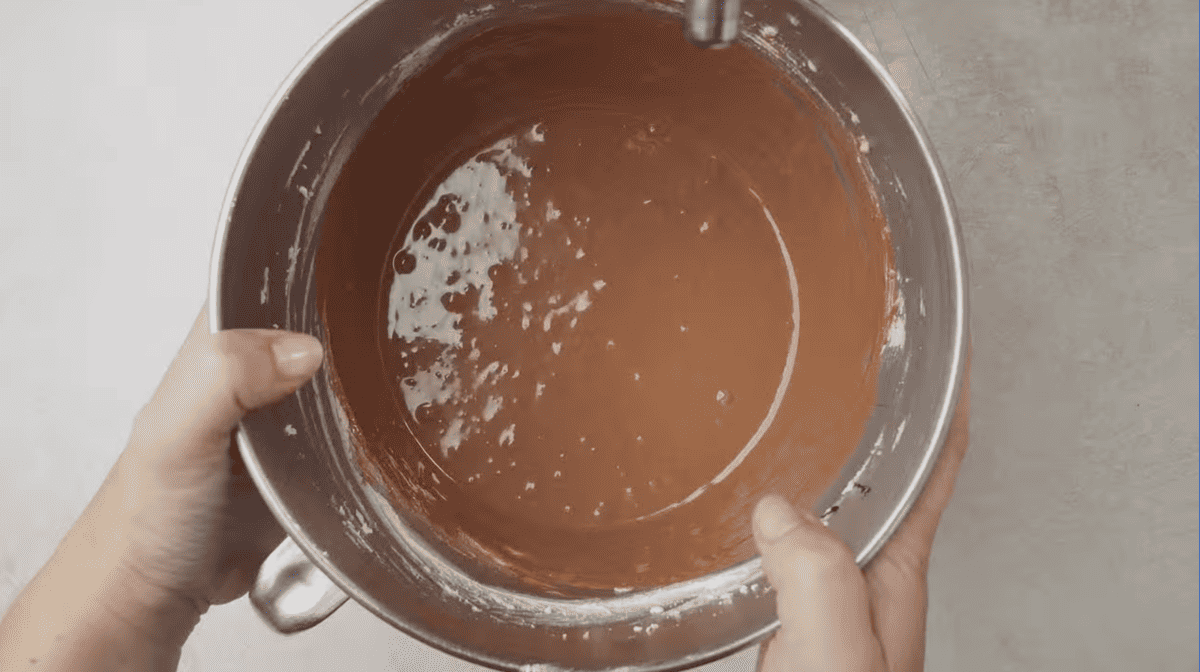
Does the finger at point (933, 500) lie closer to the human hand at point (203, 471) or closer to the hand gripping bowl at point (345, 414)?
the hand gripping bowl at point (345, 414)

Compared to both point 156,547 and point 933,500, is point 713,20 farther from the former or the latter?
point 156,547

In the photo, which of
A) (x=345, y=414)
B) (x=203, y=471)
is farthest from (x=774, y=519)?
(x=203, y=471)

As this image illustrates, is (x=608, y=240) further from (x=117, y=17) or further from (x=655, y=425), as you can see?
(x=117, y=17)

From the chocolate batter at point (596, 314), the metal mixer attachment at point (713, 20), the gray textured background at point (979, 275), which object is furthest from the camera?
the gray textured background at point (979, 275)

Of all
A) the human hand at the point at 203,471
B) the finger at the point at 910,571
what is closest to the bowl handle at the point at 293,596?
the human hand at the point at 203,471

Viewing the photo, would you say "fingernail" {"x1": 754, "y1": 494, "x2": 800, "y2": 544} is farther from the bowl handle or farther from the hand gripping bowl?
the bowl handle

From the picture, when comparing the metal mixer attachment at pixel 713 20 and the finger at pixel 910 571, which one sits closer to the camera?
the metal mixer attachment at pixel 713 20

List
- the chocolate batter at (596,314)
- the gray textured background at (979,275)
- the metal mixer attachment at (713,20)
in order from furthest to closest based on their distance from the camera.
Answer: the gray textured background at (979,275), the chocolate batter at (596,314), the metal mixer attachment at (713,20)

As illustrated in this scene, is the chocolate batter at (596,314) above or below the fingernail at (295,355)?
above
